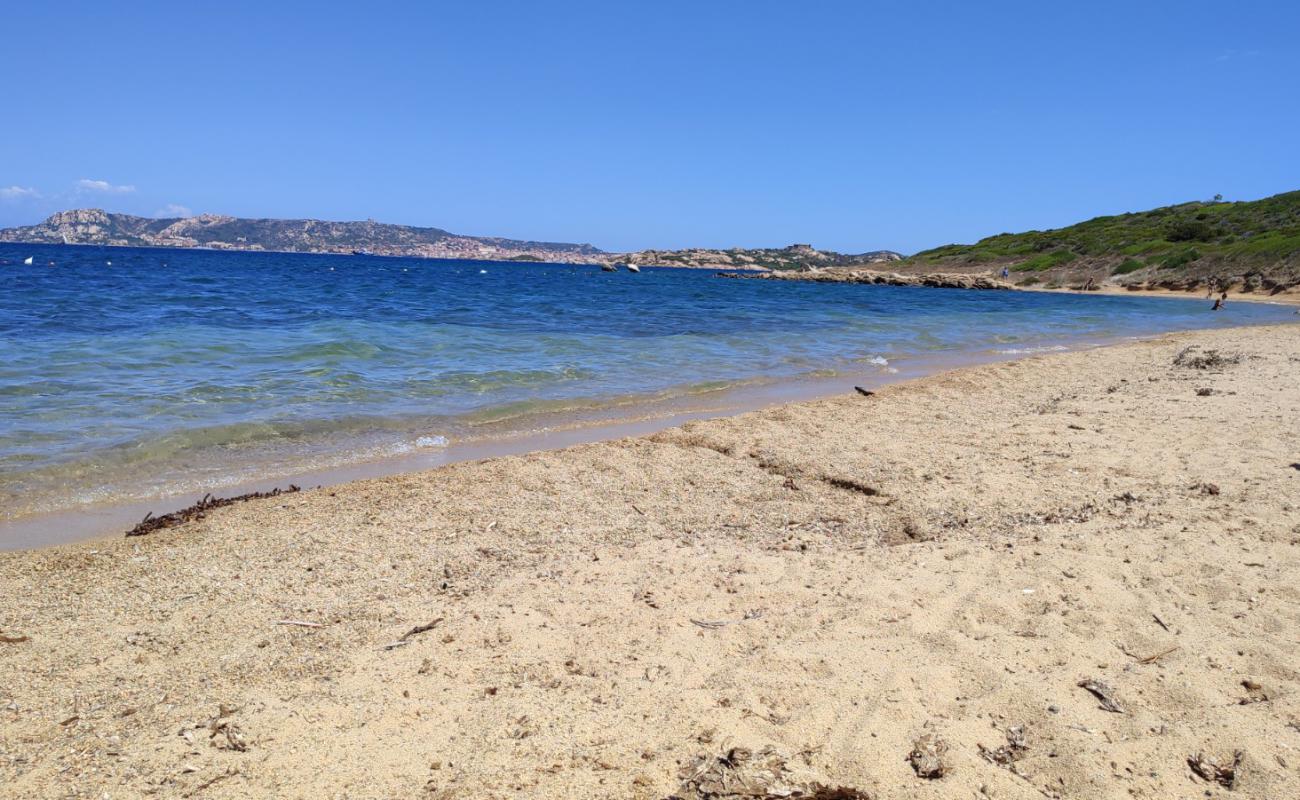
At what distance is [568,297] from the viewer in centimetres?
3569

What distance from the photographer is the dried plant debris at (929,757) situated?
2.60 meters

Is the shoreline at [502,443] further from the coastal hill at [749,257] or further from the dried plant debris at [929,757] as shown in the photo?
the coastal hill at [749,257]

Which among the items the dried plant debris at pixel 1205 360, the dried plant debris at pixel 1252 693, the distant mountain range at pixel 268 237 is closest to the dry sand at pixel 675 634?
the dried plant debris at pixel 1252 693

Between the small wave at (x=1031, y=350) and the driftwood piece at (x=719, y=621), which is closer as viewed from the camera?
the driftwood piece at (x=719, y=621)

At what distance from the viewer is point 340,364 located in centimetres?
1245

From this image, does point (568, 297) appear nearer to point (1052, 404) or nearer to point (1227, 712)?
point (1052, 404)

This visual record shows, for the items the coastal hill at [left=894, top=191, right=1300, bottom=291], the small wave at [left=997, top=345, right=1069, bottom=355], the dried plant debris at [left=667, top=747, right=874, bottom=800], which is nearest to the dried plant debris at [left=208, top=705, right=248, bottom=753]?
the dried plant debris at [left=667, top=747, right=874, bottom=800]

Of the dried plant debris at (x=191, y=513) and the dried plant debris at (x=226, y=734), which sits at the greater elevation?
the dried plant debris at (x=226, y=734)

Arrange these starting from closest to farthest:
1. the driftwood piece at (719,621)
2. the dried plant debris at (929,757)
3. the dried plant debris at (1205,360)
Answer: the dried plant debris at (929,757), the driftwood piece at (719,621), the dried plant debris at (1205,360)

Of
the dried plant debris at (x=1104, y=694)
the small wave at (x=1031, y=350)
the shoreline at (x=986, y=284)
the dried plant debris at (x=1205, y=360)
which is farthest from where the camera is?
the shoreline at (x=986, y=284)

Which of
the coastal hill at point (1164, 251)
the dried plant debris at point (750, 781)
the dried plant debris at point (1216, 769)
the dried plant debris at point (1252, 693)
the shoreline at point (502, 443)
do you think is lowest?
the shoreline at point (502, 443)

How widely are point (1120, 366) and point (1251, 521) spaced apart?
386 inches

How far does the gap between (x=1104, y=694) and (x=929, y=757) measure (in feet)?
2.95

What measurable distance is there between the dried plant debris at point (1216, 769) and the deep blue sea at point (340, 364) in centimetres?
679
